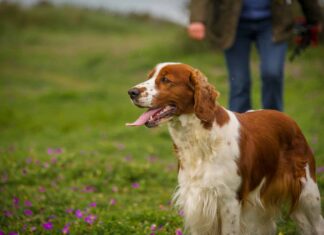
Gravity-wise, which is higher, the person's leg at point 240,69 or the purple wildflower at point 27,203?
the person's leg at point 240,69

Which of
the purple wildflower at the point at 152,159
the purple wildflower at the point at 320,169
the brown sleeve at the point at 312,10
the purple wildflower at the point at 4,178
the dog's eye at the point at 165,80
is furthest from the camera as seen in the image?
the purple wildflower at the point at 152,159

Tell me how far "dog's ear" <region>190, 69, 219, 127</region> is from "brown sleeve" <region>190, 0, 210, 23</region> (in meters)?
1.61

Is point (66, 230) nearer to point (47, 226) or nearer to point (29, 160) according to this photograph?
point (47, 226)

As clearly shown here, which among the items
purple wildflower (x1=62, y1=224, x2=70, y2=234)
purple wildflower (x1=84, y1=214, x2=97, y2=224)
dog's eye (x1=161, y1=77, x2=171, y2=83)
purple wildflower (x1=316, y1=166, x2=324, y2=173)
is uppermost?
dog's eye (x1=161, y1=77, x2=171, y2=83)

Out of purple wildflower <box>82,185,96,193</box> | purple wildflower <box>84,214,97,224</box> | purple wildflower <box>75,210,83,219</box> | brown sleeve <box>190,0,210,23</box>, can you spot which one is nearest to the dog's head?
purple wildflower <box>84,214,97,224</box>

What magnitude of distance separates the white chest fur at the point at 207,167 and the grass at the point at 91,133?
80cm

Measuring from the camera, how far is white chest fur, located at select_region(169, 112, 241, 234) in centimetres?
399

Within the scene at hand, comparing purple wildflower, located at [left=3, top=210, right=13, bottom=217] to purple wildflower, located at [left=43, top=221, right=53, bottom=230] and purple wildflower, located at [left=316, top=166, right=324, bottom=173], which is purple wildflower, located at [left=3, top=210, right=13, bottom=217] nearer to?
purple wildflower, located at [left=43, top=221, right=53, bottom=230]

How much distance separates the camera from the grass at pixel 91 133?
18.4 ft

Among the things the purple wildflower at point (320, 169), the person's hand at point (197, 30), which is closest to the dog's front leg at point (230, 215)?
the person's hand at point (197, 30)

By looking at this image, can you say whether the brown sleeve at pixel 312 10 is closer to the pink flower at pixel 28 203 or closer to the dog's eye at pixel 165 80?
the dog's eye at pixel 165 80

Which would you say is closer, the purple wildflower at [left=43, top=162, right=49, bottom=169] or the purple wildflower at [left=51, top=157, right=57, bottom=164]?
the purple wildflower at [left=43, top=162, right=49, bottom=169]

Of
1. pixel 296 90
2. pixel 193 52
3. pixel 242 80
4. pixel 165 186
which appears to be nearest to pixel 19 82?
pixel 193 52

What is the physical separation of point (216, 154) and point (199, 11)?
6.85 ft
